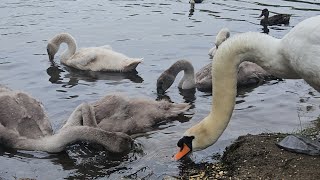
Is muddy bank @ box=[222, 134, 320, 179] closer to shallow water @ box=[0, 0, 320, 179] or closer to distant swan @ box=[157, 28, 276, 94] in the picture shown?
shallow water @ box=[0, 0, 320, 179]

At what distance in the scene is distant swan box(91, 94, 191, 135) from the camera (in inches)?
335

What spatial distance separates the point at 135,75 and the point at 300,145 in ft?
21.0

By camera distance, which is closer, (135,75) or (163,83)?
(163,83)

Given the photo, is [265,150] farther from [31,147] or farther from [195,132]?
[31,147]

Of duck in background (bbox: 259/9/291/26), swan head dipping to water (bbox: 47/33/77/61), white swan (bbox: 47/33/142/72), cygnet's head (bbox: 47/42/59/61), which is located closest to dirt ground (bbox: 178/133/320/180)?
white swan (bbox: 47/33/142/72)

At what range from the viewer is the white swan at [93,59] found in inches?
492

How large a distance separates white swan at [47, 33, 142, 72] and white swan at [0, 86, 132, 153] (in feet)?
12.7

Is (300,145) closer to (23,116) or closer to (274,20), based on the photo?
(23,116)

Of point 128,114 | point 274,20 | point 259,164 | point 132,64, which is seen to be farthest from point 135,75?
point 259,164

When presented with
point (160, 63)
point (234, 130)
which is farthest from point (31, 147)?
point (160, 63)

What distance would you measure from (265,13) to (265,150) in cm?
1099

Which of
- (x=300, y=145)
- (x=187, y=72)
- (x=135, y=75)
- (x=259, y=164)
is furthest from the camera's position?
(x=135, y=75)

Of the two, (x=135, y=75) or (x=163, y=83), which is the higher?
(x=163, y=83)

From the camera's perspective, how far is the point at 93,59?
12.9 m
